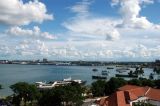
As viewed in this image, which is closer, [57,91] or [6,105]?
[57,91]

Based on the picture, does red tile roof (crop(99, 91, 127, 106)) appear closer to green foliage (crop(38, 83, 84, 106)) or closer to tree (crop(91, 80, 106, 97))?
green foliage (crop(38, 83, 84, 106))

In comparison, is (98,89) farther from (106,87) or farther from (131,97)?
(131,97)

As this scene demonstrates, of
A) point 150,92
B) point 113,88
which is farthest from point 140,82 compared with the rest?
point 150,92

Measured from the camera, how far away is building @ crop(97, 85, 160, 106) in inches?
1808

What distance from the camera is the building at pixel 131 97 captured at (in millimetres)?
45925

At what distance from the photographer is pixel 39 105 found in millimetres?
55062

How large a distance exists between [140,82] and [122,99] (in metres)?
25.6

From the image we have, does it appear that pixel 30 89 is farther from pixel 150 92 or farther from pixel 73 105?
pixel 150 92

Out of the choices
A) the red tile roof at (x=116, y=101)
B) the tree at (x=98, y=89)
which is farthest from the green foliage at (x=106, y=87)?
the red tile roof at (x=116, y=101)

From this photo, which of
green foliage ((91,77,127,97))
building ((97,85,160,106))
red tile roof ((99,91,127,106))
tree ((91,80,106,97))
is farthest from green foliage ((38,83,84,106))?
green foliage ((91,77,127,97))

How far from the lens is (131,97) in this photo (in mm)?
47500

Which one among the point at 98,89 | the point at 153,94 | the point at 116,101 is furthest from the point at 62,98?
the point at 98,89

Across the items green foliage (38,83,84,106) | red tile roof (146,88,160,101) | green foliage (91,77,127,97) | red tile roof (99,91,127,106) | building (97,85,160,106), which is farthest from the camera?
green foliage (91,77,127,97)

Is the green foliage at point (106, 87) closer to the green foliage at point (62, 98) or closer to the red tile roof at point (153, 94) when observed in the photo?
the green foliage at point (62, 98)
